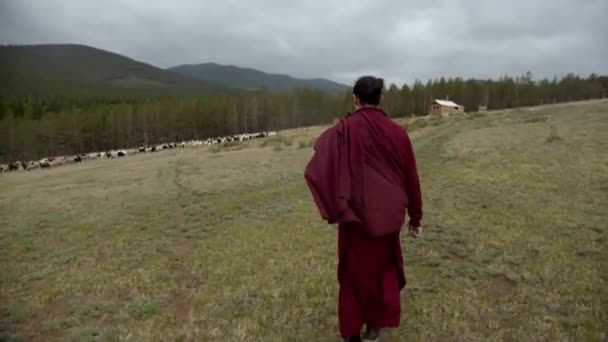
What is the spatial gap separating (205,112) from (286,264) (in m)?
83.7

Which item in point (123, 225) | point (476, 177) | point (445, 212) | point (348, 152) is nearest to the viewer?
point (348, 152)

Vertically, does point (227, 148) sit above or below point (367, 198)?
below

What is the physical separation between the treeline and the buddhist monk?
3110 inches

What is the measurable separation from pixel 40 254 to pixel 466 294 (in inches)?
335

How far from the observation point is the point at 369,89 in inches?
164

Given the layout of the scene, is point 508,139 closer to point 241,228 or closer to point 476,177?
point 476,177

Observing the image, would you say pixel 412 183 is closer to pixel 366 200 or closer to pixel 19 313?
pixel 366 200

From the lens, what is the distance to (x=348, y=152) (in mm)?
4059

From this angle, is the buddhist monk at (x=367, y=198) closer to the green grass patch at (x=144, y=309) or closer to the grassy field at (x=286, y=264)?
the grassy field at (x=286, y=264)

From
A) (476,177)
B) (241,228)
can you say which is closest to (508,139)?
(476,177)

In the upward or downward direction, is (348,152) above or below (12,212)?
above

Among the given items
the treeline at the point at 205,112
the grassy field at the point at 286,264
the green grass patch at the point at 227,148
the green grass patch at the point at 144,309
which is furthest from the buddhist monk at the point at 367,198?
the treeline at the point at 205,112

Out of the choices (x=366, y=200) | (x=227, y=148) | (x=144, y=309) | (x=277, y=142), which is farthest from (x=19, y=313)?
(x=227, y=148)

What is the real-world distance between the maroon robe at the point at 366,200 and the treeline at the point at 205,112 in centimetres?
7901
